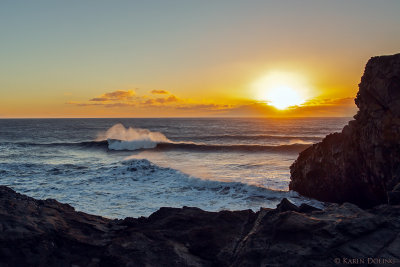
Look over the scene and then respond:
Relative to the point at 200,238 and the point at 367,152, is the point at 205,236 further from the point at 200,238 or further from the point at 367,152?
the point at 367,152

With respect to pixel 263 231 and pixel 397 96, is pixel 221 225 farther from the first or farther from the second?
pixel 397 96

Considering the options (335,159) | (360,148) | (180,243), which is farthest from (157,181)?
(180,243)

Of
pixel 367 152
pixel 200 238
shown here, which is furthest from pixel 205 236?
pixel 367 152

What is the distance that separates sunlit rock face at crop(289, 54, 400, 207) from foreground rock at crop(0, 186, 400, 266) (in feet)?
13.5

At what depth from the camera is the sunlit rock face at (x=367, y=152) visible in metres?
8.63

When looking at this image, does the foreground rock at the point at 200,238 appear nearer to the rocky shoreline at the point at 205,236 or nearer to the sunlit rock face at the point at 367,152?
the rocky shoreline at the point at 205,236

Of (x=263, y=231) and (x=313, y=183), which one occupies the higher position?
(x=263, y=231)

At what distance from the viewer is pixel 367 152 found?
9.44 meters

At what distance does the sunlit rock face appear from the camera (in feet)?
28.3

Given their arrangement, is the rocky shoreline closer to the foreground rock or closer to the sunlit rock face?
the foreground rock

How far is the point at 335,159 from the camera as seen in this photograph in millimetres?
A: 11047

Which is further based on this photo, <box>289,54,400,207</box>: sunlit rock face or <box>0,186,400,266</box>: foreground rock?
<box>289,54,400,207</box>: sunlit rock face

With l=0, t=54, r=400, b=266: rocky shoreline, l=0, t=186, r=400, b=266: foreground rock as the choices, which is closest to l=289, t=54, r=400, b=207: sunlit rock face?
l=0, t=54, r=400, b=266: rocky shoreline

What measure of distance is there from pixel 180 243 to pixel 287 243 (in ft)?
6.20
